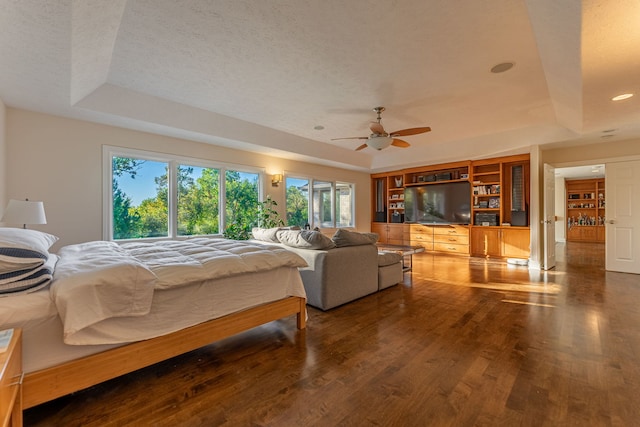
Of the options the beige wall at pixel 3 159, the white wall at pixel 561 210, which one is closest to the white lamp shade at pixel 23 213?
the beige wall at pixel 3 159

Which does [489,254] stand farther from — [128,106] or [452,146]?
[128,106]

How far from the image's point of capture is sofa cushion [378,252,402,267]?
3.95 meters

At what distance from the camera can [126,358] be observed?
1.64 meters

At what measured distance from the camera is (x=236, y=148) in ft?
17.7

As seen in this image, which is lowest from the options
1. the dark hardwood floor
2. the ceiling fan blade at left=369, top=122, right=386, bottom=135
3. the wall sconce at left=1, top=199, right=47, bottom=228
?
the dark hardwood floor

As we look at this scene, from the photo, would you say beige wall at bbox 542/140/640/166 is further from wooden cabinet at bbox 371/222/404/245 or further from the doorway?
the doorway

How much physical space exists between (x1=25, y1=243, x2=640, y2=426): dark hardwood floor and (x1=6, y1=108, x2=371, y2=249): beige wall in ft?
9.36

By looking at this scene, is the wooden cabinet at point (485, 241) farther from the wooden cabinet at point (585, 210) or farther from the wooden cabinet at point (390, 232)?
the wooden cabinet at point (585, 210)

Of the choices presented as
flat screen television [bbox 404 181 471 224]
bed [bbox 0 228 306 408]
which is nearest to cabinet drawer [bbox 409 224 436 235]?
flat screen television [bbox 404 181 471 224]

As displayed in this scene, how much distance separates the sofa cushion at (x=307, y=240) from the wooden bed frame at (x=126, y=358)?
38.4 inches

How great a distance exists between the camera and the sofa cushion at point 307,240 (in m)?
3.16

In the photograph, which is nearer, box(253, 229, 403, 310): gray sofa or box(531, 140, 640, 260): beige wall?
box(253, 229, 403, 310): gray sofa

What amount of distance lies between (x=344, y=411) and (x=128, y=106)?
4.12m

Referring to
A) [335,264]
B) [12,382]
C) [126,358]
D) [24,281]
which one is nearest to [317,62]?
[335,264]
